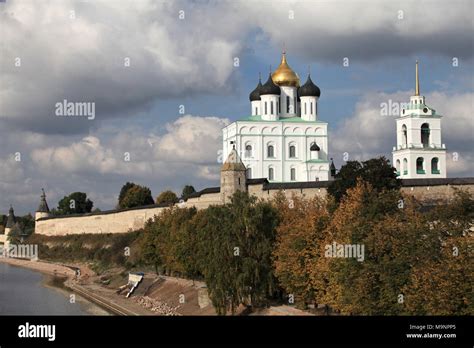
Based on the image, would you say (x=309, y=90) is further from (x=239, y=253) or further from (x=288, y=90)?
(x=239, y=253)

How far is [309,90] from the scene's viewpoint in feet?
196

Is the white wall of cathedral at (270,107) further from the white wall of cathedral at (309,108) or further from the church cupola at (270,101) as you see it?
the white wall of cathedral at (309,108)

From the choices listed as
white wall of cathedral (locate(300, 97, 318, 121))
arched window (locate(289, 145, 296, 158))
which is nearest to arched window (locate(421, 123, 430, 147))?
white wall of cathedral (locate(300, 97, 318, 121))

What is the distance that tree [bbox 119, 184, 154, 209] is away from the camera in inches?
2835

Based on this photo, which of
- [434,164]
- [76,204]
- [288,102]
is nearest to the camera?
[434,164]

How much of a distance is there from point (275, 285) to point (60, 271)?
3369cm

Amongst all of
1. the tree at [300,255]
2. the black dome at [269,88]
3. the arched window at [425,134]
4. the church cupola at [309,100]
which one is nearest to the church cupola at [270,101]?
the black dome at [269,88]

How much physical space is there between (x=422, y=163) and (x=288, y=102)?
35.9ft

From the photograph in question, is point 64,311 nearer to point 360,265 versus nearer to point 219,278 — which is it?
point 219,278

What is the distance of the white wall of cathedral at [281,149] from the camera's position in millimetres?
56844

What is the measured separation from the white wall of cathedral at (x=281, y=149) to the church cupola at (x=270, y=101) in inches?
26.8

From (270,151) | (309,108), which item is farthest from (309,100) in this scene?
(270,151)
